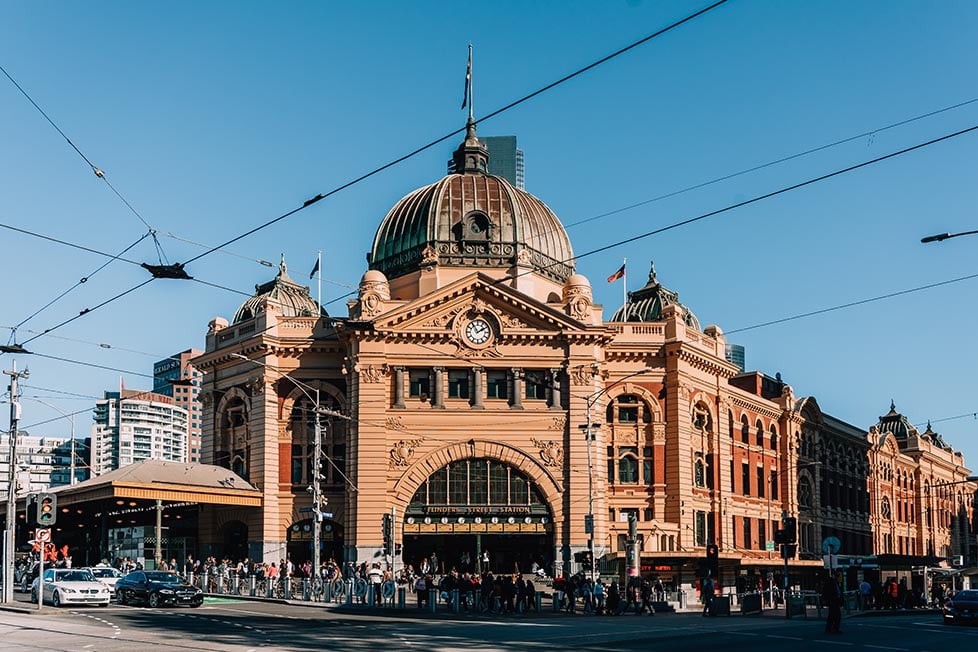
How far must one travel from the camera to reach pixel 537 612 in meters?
49.9

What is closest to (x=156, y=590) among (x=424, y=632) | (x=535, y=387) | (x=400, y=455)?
(x=424, y=632)

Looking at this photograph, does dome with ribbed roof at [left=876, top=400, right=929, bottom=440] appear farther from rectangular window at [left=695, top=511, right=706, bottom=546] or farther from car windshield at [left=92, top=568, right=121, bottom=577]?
car windshield at [left=92, top=568, right=121, bottom=577]

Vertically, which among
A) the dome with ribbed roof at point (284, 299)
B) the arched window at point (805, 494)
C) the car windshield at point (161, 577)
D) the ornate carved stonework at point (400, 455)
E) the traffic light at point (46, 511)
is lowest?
the car windshield at point (161, 577)

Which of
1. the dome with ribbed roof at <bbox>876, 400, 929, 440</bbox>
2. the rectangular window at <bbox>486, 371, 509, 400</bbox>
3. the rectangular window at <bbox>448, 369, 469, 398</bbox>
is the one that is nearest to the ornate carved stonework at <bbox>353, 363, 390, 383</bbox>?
the rectangular window at <bbox>448, 369, 469, 398</bbox>

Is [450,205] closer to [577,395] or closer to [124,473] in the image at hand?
[577,395]

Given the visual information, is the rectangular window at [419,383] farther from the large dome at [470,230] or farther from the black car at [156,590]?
the black car at [156,590]

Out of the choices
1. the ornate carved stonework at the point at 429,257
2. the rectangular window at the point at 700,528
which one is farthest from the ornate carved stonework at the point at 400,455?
the rectangular window at the point at 700,528

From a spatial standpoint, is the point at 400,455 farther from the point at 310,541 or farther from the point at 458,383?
the point at 310,541

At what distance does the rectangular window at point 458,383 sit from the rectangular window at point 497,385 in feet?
3.90

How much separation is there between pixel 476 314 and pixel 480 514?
10985 millimetres

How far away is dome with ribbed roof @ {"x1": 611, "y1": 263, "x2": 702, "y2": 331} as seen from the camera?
79.8 metres

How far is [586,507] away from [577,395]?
243 inches

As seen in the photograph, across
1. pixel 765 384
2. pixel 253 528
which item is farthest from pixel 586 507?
pixel 765 384

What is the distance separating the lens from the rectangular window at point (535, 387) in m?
67.8
